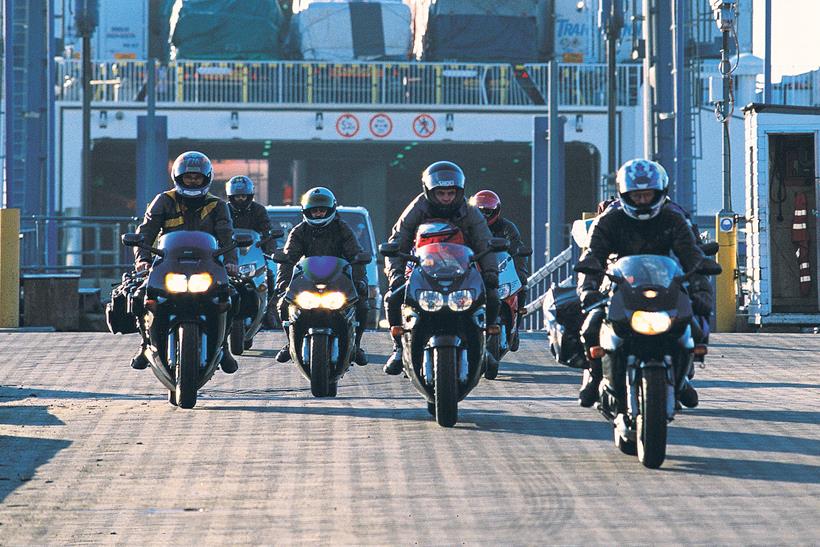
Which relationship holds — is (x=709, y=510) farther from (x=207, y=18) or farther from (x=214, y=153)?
(x=214, y=153)

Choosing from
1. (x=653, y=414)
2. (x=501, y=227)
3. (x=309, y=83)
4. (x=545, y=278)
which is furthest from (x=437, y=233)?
(x=309, y=83)

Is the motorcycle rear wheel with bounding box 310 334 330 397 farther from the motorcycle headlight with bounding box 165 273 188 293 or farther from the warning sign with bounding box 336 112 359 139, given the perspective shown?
the warning sign with bounding box 336 112 359 139

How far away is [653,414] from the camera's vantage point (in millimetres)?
8695

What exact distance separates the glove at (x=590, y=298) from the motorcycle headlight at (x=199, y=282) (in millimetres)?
3316

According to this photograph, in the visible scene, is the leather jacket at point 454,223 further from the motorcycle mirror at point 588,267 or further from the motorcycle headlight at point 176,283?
the motorcycle mirror at point 588,267

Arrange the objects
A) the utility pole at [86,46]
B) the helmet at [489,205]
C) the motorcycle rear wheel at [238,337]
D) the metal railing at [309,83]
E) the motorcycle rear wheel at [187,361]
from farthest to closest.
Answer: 1. the metal railing at [309,83]
2. the utility pole at [86,46]
3. the motorcycle rear wheel at [238,337]
4. the helmet at [489,205]
5. the motorcycle rear wheel at [187,361]

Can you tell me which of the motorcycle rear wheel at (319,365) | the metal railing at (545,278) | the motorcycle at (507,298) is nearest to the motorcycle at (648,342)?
the motorcycle rear wheel at (319,365)

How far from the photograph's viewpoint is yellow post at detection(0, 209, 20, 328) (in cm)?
2430

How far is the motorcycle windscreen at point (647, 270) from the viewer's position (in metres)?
8.91

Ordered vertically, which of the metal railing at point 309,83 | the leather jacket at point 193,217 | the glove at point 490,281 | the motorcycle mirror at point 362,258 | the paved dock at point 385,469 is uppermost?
the metal railing at point 309,83

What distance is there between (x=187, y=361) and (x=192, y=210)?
163cm

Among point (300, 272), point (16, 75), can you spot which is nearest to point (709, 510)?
point (300, 272)

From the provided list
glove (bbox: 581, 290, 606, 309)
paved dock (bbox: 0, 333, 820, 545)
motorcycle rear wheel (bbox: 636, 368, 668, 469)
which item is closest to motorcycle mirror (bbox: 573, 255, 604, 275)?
glove (bbox: 581, 290, 606, 309)

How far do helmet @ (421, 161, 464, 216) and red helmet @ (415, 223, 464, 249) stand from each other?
0.14m
